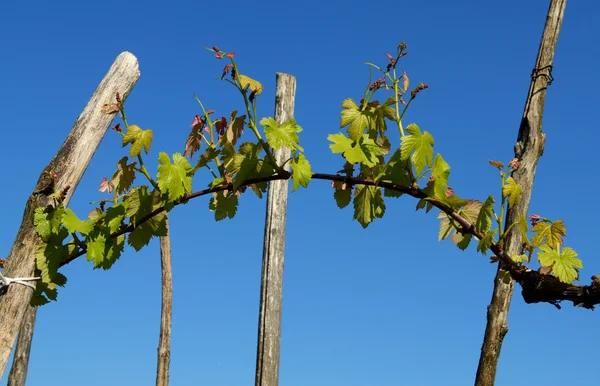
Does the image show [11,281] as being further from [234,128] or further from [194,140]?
[234,128]

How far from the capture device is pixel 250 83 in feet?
11.1

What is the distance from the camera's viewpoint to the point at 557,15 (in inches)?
241

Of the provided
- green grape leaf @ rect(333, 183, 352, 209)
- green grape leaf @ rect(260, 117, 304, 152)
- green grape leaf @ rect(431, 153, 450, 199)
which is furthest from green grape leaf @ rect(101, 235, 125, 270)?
green grape leaf @ rect(431, 153, 450, 199)

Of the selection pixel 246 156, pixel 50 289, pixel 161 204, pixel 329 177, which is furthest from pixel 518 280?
pixel 50 289

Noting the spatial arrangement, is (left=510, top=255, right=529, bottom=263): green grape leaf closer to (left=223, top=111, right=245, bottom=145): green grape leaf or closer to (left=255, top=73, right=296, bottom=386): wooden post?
(left=223, top=111, right=245, bottom=145): green grape leaf

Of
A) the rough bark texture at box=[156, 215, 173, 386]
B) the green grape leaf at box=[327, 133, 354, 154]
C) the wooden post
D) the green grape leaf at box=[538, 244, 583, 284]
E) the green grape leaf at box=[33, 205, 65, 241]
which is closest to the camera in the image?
the green grape leaf at box=[538, 244, 583, 284]

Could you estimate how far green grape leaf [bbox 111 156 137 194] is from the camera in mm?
3684

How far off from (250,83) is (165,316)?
5.10 metres

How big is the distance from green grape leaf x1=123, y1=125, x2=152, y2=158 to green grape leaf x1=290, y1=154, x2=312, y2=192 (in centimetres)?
74

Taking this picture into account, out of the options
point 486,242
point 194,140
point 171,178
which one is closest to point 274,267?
point 194,140

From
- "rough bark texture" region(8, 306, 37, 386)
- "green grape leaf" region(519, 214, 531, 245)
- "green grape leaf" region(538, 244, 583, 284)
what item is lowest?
"green grape leaf" region(538, 244, 583, 284)

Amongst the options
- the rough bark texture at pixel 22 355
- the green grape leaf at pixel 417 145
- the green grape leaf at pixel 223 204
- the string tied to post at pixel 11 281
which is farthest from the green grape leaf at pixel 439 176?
the rough bark texture at pixel 22 355

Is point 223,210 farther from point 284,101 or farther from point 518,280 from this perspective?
point 284,101

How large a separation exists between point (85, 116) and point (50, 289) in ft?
3.38
